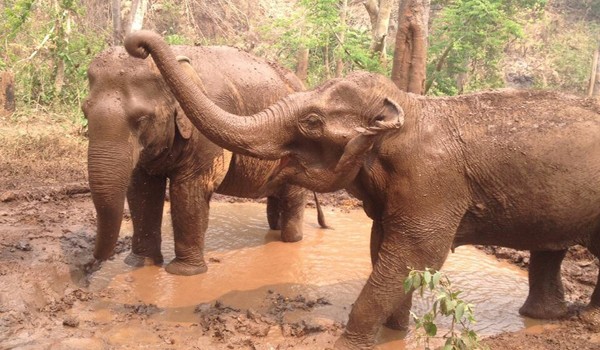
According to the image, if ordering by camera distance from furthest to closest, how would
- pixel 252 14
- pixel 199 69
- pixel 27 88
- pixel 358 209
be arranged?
pixel 252 14
pixel 27 88
pixel 358 209
pixel 199 69

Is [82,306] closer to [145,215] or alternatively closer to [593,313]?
[145,215]

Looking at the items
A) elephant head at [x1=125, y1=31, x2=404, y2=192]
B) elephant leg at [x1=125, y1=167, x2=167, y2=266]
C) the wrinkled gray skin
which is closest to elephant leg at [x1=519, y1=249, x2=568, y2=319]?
the wrinkled gray skin

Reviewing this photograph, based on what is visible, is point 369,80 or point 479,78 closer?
point 369,80

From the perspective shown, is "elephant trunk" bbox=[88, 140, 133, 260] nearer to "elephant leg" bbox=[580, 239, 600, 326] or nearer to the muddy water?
the muddy water

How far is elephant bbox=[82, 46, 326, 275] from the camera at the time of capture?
15.3 feet

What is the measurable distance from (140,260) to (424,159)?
3.42m

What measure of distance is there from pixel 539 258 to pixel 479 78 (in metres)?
17.1

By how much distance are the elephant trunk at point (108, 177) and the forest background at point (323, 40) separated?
14.0 ft

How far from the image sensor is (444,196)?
4035 mm

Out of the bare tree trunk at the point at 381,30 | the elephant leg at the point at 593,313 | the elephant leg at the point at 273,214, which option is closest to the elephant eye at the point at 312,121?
the elephant leg at the point at 593,313

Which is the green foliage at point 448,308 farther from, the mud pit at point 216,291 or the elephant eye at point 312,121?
the elephant eye at point 312,121

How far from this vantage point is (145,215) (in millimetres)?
6051

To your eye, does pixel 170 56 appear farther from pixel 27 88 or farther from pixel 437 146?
pixel 27 88

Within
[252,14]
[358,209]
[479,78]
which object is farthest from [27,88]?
[252,14]
